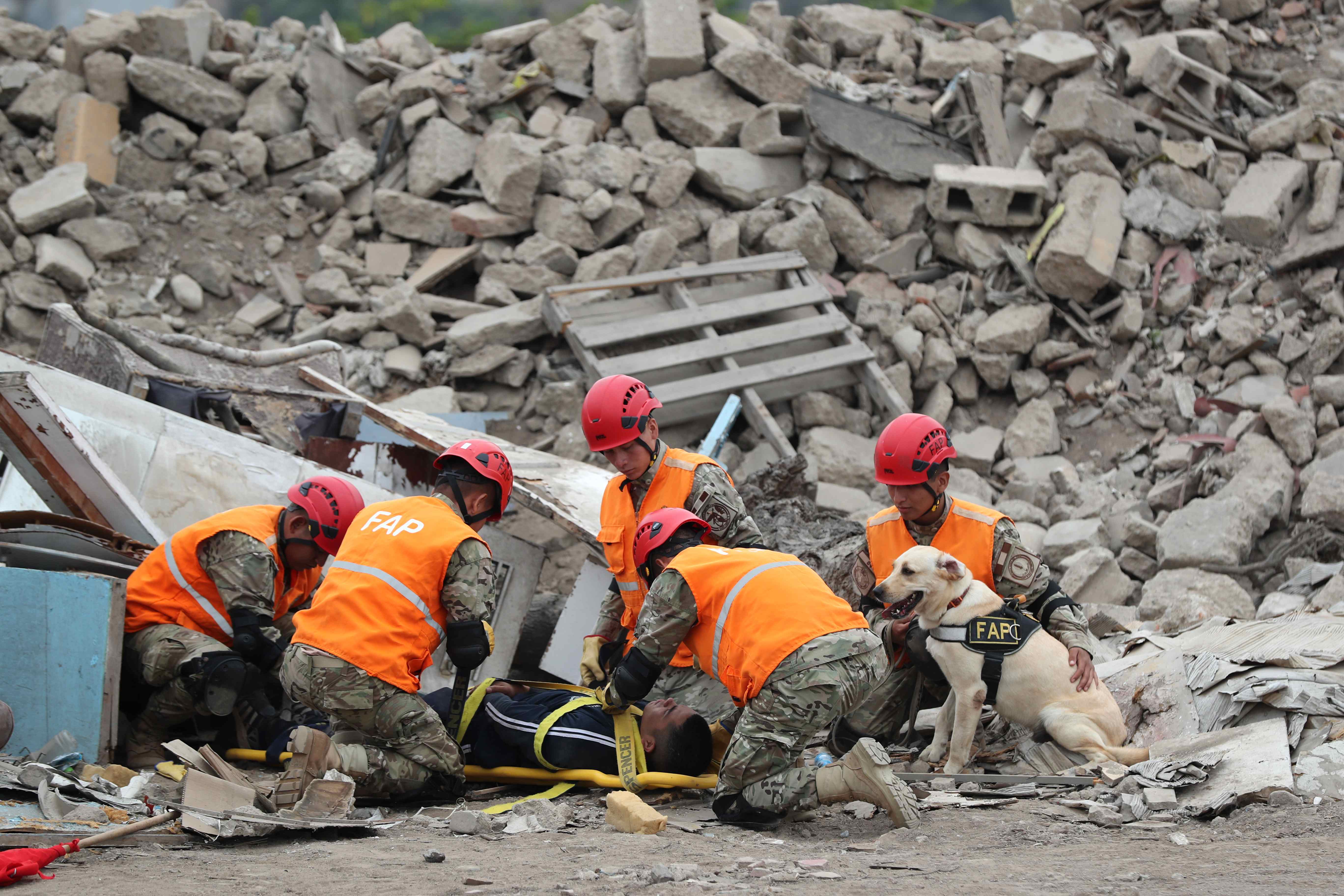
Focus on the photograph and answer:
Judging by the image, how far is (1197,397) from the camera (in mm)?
9148

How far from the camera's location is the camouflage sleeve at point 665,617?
4.03 m

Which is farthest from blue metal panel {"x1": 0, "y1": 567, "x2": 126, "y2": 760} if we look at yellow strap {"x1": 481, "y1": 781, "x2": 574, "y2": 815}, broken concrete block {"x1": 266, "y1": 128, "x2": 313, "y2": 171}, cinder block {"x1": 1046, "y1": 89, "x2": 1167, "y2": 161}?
cinder block {"x1": 1046, "y1": 89, "x2": 1167, "y2": 161}

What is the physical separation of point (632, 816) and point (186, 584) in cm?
245

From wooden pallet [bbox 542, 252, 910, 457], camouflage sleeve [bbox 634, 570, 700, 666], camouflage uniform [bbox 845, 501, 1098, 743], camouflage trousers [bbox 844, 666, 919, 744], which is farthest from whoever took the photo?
wooden pallet [bbox 542, 252, 910, 457]

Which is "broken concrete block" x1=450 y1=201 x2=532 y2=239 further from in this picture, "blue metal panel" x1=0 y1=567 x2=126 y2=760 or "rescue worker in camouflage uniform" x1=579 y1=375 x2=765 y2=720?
"blue metal panel" x1=0 y1=567 x2=126 y2=760

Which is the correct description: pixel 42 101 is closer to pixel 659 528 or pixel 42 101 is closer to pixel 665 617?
pixel 659 528

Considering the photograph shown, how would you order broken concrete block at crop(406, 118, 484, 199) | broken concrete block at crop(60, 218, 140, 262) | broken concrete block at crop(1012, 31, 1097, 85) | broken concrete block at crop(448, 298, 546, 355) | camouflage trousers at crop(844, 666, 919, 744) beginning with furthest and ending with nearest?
broken concrete block at crop(1012, 31, 1097, 85)
broken concrete block at crop(406, 118, 484, 199)
broken concrete block at crop(60, 218, 140, 262)
broken concrete block at crop(448, 298, 546, 355)
camouflage trousers at crop(844, 666, 919, 744)

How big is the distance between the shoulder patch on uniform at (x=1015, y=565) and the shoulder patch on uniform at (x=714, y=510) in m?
1.14

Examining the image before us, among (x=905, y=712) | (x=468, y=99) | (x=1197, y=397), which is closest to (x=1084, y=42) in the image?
(x=1197, y=397)

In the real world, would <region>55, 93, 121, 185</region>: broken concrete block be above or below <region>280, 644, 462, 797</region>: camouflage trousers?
above

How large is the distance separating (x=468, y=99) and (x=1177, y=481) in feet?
25.1

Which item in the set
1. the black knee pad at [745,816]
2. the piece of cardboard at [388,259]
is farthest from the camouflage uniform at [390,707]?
the piece of cardboard at [388,259]

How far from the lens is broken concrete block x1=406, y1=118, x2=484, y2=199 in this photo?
10.8 meters

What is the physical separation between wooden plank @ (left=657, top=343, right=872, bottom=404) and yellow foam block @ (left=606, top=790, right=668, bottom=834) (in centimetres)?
537
